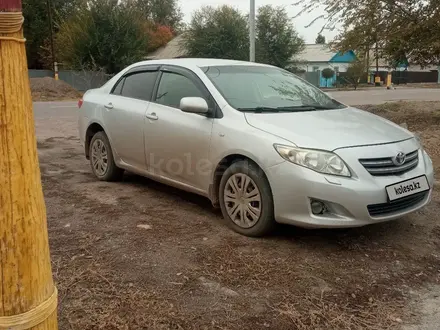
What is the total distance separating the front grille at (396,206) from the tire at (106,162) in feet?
10.9

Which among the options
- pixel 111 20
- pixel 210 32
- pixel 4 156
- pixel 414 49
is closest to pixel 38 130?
pixel 414 49

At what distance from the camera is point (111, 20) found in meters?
31.4

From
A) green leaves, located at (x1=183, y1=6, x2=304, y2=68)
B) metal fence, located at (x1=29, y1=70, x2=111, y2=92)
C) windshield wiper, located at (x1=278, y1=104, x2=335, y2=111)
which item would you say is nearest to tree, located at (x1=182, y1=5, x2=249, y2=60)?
green leaves, located at (x1=183, y1=6, x2=304, y2=68)

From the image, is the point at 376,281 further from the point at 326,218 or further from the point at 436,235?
the point at 436,235

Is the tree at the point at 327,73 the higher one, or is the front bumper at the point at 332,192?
the tree at the point at 327,73

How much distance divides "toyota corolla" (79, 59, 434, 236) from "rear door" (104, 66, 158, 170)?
0.01 meters

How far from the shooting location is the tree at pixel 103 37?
3138cm

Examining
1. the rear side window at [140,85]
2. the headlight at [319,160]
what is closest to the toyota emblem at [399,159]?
the headlight at [319,160]

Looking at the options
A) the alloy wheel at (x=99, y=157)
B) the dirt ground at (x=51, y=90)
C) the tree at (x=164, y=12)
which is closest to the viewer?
the alloy wheel at (x=99, y=157)

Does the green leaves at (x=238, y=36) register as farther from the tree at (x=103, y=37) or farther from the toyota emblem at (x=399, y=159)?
the toyota emblem at (x=399, y=159)

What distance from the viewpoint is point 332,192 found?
3.67 meters

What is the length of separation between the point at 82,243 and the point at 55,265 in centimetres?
47

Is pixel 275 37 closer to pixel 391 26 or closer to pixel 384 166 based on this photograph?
pixel 391 26

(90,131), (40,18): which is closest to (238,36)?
(40,18)
